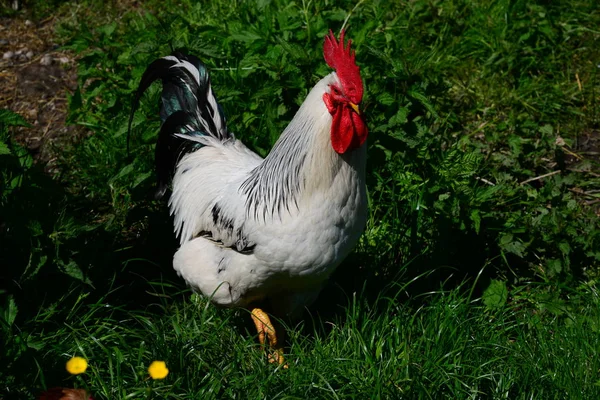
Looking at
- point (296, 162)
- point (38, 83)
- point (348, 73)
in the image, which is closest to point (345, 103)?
point (348, 73)

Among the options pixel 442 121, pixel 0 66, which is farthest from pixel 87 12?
pixel 442 121

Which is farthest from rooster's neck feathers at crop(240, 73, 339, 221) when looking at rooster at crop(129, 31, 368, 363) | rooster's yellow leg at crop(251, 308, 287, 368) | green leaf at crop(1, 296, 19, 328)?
green leaf at crop(1, 296, 19, 328)

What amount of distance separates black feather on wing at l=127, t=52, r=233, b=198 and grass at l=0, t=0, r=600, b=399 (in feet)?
0.61

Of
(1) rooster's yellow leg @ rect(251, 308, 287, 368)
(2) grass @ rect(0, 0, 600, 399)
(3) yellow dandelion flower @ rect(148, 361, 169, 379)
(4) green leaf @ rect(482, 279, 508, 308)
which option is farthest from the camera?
(4) green leaf @ rect(482, 279, 508, 308)

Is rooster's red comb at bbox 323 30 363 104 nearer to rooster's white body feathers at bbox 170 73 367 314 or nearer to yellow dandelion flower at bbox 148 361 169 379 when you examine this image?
rooster's white body feathers at bbox 170 73 367 314

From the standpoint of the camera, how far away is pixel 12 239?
3.06m

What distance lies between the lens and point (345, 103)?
8.95 feet

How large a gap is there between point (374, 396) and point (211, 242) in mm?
1021

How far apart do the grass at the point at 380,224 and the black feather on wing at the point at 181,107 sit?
185 mm

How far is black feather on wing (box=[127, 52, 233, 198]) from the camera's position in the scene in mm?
3633

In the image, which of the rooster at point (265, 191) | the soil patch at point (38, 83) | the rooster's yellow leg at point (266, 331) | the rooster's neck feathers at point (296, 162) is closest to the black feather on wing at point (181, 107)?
the rooster at point (265, 191)

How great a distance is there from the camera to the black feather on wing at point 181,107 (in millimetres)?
3633

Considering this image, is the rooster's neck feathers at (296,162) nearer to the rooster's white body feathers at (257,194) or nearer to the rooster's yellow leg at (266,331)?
the rooster's white body feathers at (257,194)

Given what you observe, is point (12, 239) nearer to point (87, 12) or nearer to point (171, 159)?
point (171, 159)
